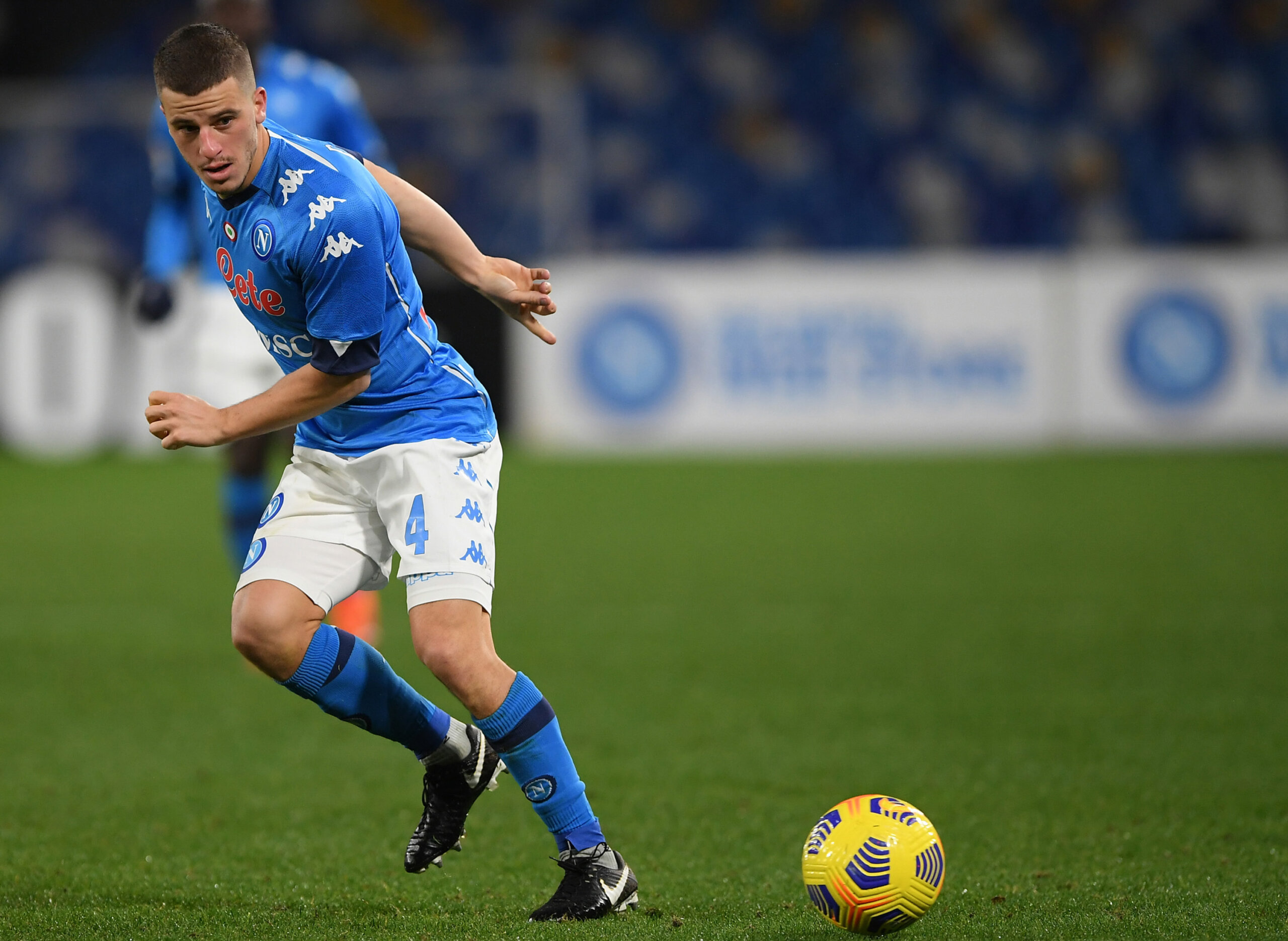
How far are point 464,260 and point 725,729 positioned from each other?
2.08 m

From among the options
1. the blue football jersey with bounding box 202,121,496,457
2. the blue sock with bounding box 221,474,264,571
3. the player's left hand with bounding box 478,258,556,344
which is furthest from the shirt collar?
the blue sock with bounding box 221,474,264,571

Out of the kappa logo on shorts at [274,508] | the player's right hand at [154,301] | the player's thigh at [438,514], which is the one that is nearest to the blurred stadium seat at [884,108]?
the player's right hand at [154,301]

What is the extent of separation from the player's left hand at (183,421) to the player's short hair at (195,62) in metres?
0.56

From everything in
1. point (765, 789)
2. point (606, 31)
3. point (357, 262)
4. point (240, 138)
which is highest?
point (606, 31)

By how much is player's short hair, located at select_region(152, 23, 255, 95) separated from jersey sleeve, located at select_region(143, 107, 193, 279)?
113 inches

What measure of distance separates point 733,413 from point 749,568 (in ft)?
16.3

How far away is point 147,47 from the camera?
18.8m

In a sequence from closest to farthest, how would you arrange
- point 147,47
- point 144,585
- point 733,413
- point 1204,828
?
point 1204,828
point 144,585
point 733,413
point 147,47

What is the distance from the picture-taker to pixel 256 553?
11.1 feet

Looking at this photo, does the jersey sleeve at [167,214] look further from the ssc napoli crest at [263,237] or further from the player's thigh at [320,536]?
the ssc napoli crest at [263,237]

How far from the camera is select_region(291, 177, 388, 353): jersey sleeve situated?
Result: 308cm

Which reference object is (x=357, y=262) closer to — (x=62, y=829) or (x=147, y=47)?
(x=62, y=829)

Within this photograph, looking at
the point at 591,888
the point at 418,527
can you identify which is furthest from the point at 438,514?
the point at 591,888

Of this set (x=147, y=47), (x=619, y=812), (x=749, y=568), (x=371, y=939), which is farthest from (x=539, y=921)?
(x=147, y=47)
